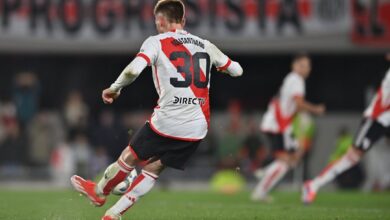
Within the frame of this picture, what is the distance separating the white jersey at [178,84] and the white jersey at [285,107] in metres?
6.19

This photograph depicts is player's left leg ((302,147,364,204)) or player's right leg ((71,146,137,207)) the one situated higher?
player's right leg ((71,146,137,207))

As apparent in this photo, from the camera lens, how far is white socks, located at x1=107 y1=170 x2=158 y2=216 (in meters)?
10.2

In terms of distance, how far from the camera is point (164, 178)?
A: 24.1 metres

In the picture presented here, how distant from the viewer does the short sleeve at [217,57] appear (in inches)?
412

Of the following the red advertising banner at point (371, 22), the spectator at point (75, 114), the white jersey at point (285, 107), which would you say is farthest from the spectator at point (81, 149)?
the white jersey at point (285, 107)

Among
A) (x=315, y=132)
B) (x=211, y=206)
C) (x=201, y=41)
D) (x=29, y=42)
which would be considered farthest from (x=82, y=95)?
(x=201, y=41)

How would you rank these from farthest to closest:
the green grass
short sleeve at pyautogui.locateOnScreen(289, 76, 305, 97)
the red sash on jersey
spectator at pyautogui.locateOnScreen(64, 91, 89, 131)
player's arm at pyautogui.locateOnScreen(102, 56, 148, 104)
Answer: spectator at pyautogui.locateOnScreen(64, 91, 89, 131) → the red sash on jersey → short sleeve at pyautogui.locateOnScreen(289, 76, 305, 97) → the green grass → player's arm at pyautogui.locateOnScreen(102, 56, 148, 104)

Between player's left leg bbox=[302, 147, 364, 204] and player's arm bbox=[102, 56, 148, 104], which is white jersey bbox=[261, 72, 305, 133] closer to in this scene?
player's left leg bbox=[302, 147, 364, 204]

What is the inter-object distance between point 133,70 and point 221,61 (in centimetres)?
118

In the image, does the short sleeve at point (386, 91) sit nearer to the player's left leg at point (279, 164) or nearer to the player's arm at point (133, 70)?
the player's left leg at point (279, 164)

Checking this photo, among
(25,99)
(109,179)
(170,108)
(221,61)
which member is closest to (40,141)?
(25,99)

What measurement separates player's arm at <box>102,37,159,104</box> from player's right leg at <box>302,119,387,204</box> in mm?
5760

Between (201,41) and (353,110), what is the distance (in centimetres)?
1847

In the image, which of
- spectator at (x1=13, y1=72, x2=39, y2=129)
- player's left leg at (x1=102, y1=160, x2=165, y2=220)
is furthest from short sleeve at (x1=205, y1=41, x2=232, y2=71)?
spectator at (x1=13, y1=72, x2=39, y2=129)
